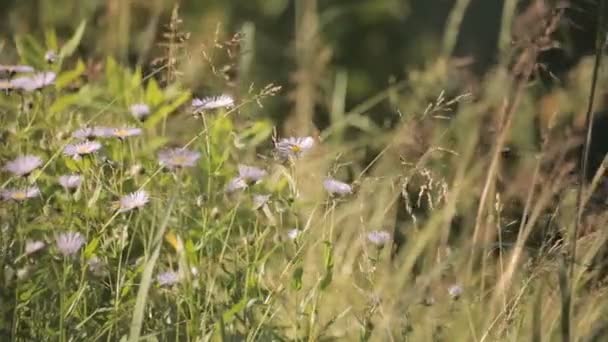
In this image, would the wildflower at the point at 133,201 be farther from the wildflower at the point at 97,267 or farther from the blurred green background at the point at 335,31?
the blurred green background at the point at 335,31

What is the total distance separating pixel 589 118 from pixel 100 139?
1.01 metres

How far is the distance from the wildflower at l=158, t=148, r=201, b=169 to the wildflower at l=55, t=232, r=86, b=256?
167 millimetres

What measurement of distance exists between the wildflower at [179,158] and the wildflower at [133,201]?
71 millimetres

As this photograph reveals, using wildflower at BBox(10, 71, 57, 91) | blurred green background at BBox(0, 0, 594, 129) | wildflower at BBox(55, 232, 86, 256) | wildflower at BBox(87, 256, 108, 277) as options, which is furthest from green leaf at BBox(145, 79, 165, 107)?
blurred green background at BBox(0, 0, 594, 129)

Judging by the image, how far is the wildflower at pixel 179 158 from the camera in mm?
1681

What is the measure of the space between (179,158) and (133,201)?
0.12m

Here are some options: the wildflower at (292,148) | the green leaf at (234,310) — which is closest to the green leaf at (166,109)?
the wildflower at (292,148)

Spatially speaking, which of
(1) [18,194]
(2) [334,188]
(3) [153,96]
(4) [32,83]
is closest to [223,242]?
(2) [334,188]

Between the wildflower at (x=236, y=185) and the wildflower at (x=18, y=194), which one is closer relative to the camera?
the wildflower at (x=18, y=194)

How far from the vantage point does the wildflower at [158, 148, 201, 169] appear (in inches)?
A: 66.2

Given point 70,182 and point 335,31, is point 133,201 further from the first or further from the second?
point 335,31

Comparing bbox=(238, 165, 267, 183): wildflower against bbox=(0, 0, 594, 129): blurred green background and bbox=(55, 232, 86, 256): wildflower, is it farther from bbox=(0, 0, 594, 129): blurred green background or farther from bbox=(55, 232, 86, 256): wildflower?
bbox=(0, 0, 594, 129): blurred green background

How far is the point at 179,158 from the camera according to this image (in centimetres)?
170

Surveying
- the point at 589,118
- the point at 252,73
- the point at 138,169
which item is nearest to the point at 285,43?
the point at 252,73
